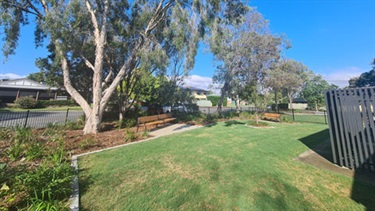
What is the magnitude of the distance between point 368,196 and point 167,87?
13371 millimetres

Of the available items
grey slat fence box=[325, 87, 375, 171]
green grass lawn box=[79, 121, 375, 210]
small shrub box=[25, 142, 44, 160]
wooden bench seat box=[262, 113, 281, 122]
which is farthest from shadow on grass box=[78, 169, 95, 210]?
wooden bench seat box=[262, 113, 281, 122]

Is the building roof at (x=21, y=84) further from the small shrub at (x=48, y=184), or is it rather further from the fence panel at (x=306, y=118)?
the fence panel at (x=306, y=118)

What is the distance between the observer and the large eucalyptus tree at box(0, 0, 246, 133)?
758 centimetres

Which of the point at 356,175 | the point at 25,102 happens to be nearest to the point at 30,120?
the point at 25,102

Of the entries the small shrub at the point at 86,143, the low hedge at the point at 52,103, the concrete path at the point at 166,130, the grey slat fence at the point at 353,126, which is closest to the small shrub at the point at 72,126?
the small shrub at the point at 86,143

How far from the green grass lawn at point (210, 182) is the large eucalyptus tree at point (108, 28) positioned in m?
4.79

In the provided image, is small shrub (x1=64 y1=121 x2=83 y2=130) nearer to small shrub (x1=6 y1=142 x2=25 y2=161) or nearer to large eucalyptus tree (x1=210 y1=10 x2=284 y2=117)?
small shrub (x1=6 y1=142 x2=25 y2=161)

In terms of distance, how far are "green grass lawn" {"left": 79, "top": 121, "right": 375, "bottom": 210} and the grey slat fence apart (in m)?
0.93

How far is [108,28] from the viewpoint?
33.2ft

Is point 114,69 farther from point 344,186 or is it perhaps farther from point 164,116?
point 344,186

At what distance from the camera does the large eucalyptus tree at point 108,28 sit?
7580 mm

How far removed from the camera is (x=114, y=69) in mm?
11742

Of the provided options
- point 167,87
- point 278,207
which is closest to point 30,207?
point 278,207

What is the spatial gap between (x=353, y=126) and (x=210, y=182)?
4.01 meters
